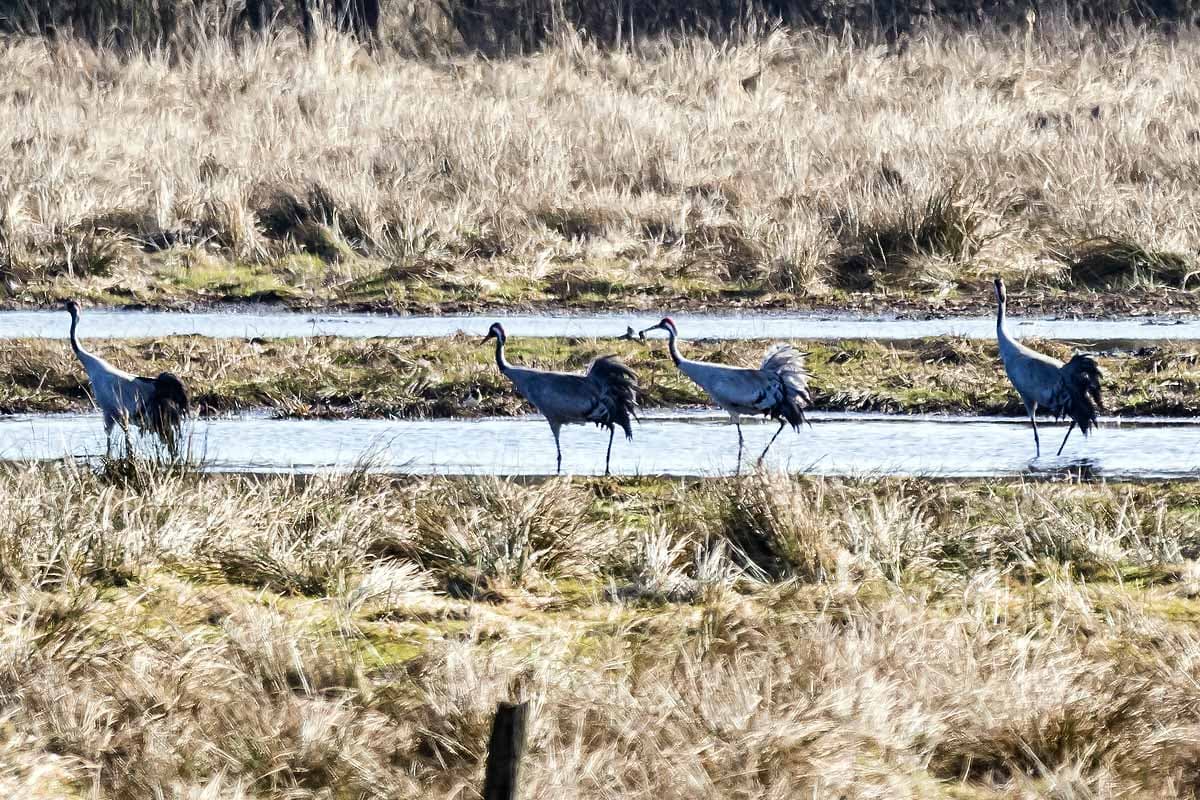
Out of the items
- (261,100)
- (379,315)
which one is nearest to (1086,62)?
(261,100)

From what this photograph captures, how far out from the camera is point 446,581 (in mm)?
7203

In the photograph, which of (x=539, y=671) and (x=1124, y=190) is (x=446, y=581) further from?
(x=1124, y=190)

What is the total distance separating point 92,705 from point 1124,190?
13.7 meters

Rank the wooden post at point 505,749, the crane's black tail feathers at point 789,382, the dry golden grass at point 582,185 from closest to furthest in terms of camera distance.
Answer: the wooden post at point 505,749 → the crane's black tail feathers at point 789,382 → the dry golden grass at point 582,185

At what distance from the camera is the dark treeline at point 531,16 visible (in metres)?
29.0

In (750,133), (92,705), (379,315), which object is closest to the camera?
(92,705)

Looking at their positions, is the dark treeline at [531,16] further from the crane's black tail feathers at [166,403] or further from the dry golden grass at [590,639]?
the dry golden grass at [590,639]

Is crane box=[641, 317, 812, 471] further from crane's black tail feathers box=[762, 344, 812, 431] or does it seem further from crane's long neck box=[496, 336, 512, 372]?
crane's long neck box=[496, 336, 512, 372]

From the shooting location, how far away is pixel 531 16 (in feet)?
96.2

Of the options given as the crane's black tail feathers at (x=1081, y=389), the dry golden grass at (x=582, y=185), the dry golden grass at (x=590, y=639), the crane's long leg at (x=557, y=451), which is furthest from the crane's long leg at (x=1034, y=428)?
the dry golden grass at (x=582, y=185)

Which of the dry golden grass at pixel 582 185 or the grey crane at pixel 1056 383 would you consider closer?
the grey crane at pixel 1056 383

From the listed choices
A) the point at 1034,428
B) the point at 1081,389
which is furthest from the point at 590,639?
the point at 1034,428

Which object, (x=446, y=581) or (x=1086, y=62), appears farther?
(x=1086, y=62)

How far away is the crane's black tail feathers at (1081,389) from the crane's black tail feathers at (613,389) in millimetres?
2475
